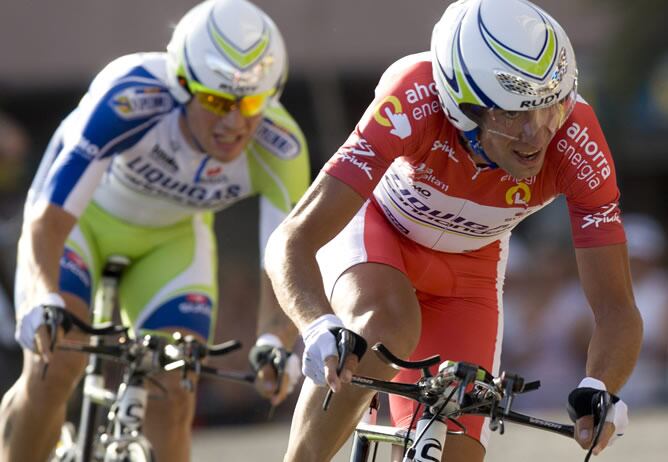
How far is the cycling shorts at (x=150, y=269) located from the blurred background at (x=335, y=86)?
5.24 metres

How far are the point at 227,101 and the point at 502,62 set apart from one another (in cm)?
219

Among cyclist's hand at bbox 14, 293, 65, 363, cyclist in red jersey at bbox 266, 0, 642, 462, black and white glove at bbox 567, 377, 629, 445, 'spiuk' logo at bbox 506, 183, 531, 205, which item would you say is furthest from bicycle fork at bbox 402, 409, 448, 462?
cyclist's hand at bbox 14, 293, 65, 363

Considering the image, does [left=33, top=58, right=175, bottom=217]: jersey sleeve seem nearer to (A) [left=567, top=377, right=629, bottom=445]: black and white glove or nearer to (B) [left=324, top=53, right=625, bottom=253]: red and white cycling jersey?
(B) [left=324, top=53, right=625, bottom=253]: red and white cycling jersey

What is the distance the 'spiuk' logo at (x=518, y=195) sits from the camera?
5.55 m

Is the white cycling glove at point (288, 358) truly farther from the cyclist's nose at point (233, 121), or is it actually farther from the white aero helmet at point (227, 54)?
the white aero helmet at point (227, 54)

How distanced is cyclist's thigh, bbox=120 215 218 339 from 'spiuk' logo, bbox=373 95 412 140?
7.64 feet

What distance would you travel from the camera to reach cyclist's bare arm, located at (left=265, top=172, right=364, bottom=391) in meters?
4.78

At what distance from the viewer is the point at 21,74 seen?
15906 millimetres

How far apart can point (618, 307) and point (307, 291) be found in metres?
1.13

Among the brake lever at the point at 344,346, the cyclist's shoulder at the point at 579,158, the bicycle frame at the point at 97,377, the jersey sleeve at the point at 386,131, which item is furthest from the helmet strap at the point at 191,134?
the brake lever at the point at 344,346

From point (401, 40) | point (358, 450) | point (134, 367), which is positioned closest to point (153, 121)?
point (134, 367)

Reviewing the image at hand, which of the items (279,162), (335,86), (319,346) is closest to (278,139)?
(279,162)

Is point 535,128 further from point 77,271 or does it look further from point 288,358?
point 77,271

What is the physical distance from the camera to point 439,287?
19.2 feet
